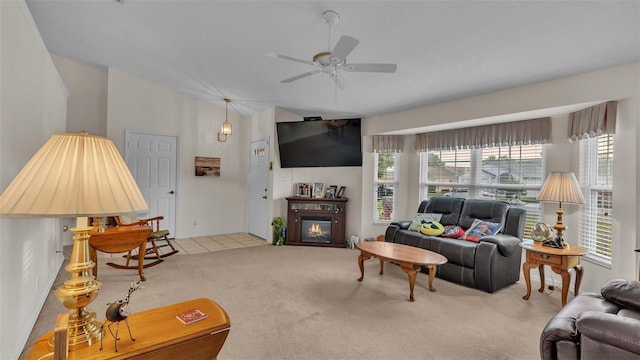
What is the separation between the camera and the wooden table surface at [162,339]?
3.85ft

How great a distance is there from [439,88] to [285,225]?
3430 millimetres

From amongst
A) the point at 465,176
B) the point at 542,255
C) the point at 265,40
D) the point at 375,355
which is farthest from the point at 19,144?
the point at 465,176

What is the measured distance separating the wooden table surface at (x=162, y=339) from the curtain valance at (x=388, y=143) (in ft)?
14.0

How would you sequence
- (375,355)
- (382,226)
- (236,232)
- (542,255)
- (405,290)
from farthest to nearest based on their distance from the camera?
(236,232) → (382,226) → (405,290) → (542,255) → (375,355)

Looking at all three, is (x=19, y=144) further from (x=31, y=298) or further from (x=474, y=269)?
(x=474, y=269)

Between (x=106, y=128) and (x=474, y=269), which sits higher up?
(x=106, y=128)

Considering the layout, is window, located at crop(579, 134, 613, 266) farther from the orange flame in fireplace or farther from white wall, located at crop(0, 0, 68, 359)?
white wall, located at crop(0, 0, 68, 359)

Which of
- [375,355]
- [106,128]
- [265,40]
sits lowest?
[375,355]

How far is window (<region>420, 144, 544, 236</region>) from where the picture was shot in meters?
3.94

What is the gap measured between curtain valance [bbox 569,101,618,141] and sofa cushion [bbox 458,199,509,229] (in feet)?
3.55

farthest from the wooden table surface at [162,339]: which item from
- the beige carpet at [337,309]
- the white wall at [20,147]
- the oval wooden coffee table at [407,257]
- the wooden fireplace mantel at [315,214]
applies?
the wooden fireplace mantel at [315,214]

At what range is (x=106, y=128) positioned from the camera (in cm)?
504

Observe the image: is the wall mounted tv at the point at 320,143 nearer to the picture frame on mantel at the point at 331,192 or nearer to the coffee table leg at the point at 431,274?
the picture frame on mantel at the point at 331,192

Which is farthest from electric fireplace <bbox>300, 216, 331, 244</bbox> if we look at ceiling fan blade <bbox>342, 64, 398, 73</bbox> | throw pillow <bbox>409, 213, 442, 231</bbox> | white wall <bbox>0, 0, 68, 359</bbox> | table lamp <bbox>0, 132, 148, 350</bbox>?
table lamp <bbox>0, 132, 148, 350</bbox>
